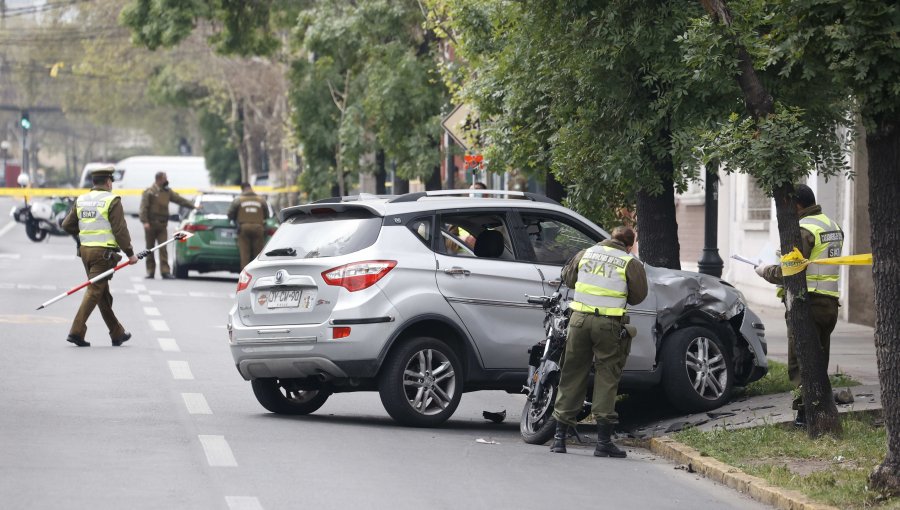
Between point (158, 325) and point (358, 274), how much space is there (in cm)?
923

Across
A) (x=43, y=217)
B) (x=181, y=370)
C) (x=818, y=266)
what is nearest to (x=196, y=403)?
(x=181, y=370)

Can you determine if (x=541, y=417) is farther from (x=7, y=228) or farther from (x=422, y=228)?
(x=7, y=228)

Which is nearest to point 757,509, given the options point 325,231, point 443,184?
point 325,231

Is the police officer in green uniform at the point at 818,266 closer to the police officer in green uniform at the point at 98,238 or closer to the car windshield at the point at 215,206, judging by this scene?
the police officer in green uniform at the point at 98,238

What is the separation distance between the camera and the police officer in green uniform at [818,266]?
12297mm

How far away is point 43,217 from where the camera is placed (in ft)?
154

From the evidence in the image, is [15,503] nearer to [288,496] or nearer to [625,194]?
[288,496]

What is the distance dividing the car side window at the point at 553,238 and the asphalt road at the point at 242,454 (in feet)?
4.40

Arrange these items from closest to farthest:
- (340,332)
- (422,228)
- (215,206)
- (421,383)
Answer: (340,332)
(421,383)
(422,228)
(215,206)

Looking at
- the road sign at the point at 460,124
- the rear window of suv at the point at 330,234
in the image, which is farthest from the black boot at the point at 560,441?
the road sign at the point at 460,124

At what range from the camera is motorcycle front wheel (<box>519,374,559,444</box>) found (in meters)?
11.6

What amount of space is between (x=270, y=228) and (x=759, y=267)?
19623mm

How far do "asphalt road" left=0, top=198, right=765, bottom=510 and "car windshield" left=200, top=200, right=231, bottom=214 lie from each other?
13113 mm

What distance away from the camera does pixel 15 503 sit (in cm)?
836
